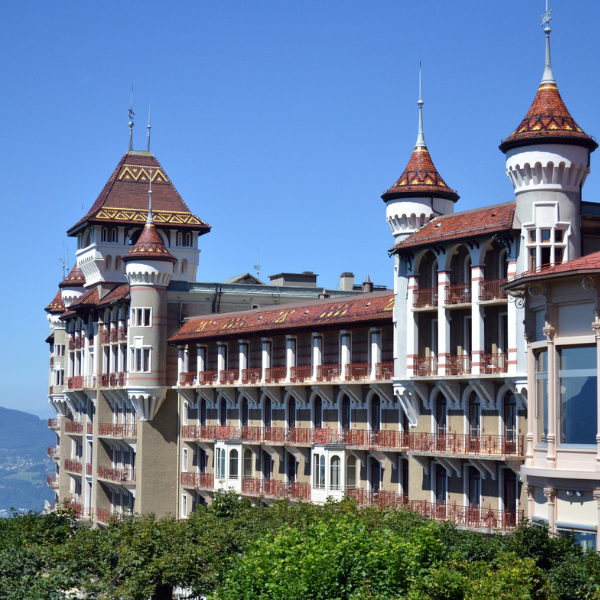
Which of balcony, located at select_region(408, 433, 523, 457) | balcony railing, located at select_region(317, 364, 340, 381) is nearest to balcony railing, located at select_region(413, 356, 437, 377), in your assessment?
balcony, located at select_region(408, 433, 523, 457)

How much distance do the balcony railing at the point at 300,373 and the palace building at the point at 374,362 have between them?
6.1 inches

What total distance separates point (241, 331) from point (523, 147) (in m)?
27.8

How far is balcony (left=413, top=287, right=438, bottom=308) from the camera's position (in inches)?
2239

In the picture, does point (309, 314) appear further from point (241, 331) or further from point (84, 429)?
point (84, 429)

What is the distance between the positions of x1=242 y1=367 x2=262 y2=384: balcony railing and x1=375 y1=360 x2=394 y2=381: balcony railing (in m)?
13.0

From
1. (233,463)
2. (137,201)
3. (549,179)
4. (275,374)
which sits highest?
(137,201)

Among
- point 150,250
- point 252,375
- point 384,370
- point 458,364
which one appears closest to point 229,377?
point 252,375

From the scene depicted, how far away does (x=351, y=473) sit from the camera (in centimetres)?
6550

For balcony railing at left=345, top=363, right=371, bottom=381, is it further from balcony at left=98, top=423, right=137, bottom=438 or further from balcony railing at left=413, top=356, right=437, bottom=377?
balcony at left=98, top=423, right=137, bottom=438

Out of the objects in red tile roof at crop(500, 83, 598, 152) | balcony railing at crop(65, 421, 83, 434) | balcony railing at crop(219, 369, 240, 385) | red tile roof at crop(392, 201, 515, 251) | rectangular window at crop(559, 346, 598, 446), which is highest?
red tile roof at crop(500, 83, 598, 152)

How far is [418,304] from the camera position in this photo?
57.8 m

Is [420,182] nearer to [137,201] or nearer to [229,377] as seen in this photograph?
[229,377]

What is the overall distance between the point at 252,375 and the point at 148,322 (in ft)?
34.3

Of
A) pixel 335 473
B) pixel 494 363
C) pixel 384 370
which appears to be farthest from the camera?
pixel 335 473
